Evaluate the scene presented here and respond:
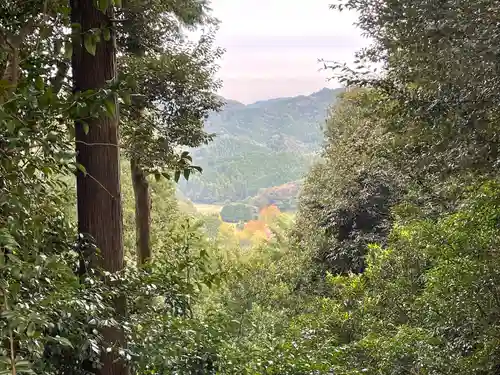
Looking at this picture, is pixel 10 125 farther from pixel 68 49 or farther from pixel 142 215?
pixel 142 215

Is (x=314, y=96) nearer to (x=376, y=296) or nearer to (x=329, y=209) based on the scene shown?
(x=329, y=209)

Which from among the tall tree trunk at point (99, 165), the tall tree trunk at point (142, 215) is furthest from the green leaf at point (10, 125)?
the tall tree trunk at point (142, 215)

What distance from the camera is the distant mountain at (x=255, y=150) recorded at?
34.4 meters

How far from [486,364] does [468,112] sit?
1.80 meters

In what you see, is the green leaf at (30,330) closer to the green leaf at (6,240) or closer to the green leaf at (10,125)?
the green leaf at (6,240)

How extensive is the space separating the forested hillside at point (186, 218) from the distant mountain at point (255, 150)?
26.5m

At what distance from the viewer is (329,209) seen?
10.8 m

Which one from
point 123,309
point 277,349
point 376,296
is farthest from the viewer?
point 376,296

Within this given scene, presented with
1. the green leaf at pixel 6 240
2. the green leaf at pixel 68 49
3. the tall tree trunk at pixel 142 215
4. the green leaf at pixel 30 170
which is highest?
the green leaf at pixel 68 49

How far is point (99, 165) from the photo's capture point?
2.35m

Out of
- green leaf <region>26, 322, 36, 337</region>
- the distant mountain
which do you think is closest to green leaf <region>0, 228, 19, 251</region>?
green leaf <region>26, 322, 36, 337</region>

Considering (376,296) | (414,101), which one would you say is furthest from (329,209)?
(414,101)

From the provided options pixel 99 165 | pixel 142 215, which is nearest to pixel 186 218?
pixel 99 165

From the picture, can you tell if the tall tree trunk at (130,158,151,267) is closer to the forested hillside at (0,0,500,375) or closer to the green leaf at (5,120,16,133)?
the forested hillside at (0,0,500,375)
